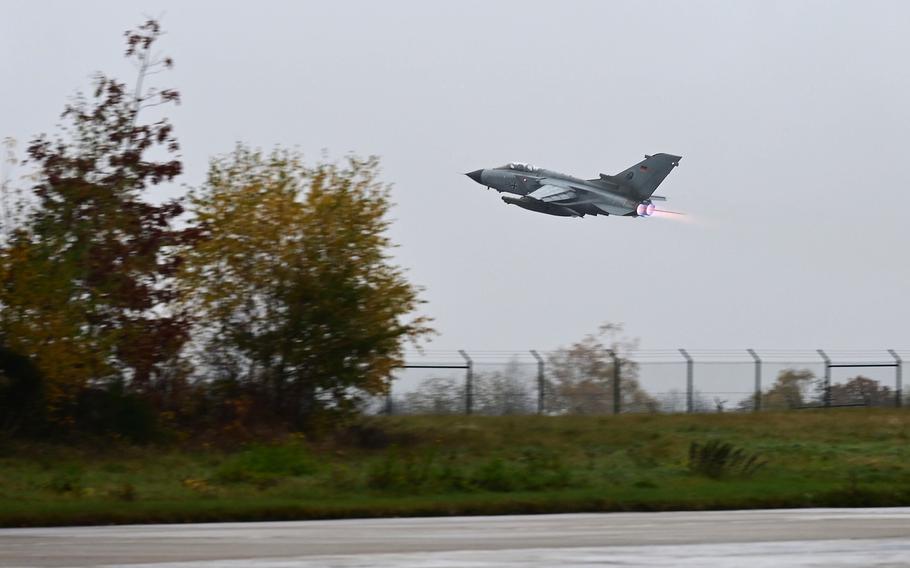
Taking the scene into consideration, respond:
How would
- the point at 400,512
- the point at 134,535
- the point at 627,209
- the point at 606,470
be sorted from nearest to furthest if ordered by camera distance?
the point at 134,535, the point at 400,512, the point at 606,470, the point at 627,209

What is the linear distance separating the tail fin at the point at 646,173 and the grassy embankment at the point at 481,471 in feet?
30.2

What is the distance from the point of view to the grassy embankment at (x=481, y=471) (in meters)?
25.0

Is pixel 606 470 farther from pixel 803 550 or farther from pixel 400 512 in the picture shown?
pixel 803 550

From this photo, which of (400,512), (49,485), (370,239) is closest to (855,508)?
(400,512)

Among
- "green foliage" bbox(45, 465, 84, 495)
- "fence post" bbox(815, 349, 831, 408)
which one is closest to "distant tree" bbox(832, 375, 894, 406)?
"fence post" bbox(815, 349, 831, 408)

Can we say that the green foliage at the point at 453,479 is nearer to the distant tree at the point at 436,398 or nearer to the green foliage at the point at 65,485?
the green foliage at the point at 65,485

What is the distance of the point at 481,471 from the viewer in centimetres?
2900

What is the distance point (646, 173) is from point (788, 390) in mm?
9385

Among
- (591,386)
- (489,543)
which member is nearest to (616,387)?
(591,386)

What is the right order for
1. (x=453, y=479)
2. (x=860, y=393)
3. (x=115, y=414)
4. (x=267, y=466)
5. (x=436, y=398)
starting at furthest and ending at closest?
(x=860, y=393) → (x=436, y=398) → (x=115, y=414) → (x=267, y=466) → (x=453, y=479)

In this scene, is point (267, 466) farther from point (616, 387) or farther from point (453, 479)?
point (616, 387)

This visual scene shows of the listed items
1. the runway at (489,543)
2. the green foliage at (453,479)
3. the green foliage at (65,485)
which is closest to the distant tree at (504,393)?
the green foliage at (453,479)

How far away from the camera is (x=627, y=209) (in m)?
49.3

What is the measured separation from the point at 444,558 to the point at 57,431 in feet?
81.9
